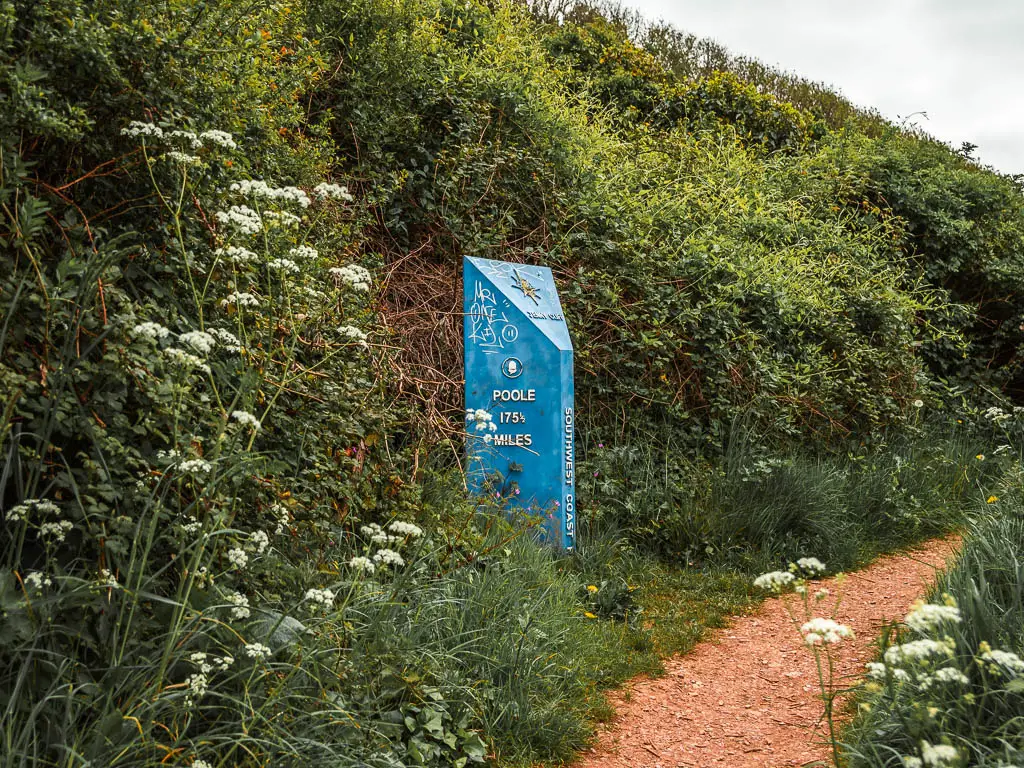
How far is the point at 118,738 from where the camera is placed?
244 cm

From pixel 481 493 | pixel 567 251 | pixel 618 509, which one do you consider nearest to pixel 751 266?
pixel 567 251

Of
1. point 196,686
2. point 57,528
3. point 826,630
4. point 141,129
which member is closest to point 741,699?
point 826,630

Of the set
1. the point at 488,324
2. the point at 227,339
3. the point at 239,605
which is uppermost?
the point at 488,324

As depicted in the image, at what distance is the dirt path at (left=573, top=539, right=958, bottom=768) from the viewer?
12.2 feet

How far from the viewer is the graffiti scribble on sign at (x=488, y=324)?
19.5 ft

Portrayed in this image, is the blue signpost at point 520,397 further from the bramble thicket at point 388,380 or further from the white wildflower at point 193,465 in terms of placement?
the white wildflower at point 193,465

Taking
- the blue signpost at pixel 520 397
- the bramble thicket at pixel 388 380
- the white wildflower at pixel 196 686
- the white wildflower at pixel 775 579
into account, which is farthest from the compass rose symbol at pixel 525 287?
the white wildflower at pixel 196 686

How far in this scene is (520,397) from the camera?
5902mm

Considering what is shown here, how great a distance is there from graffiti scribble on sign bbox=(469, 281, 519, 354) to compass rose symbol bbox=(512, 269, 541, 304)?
228 mm

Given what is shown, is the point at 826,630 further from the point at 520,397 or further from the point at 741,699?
the point at 520,397

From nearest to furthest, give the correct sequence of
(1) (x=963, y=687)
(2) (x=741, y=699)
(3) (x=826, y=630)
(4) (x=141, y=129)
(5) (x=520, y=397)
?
(3) (x=826, y=630)
(1) (x=963, y=687)
(4) (x=141, y=129)
(2) (x=741, y=699)
(5) (x=520, y=397)

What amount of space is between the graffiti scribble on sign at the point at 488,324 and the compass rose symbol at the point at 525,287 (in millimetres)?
228

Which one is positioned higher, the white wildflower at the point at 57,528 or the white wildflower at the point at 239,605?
the white wildflower at the point at 57,528

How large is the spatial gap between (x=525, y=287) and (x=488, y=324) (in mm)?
407
